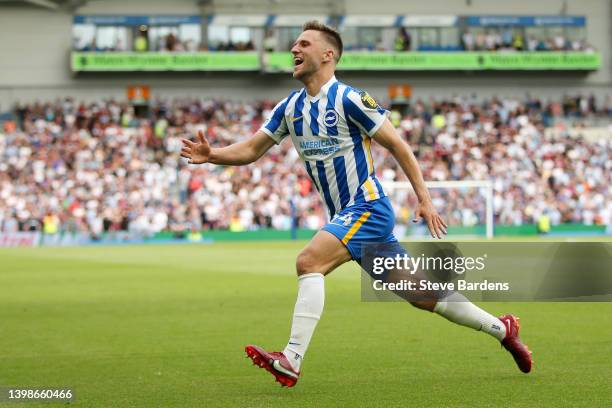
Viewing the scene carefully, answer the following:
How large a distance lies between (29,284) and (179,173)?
2548 centimetres

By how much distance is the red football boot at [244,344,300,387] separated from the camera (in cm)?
689

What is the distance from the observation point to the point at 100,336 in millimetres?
11023

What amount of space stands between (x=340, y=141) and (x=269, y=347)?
3.07m

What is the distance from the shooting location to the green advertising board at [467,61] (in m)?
53.8

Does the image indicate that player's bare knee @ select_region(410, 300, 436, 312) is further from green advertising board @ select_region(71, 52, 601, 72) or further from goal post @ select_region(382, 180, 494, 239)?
green advertising board @ select_region(71, 52, 601, 72)

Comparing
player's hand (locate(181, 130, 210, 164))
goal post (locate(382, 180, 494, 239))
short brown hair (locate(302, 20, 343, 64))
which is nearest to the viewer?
short brown hair (locate(302, 20, 343, 64))

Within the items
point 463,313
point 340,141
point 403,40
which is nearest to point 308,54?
point 340,141

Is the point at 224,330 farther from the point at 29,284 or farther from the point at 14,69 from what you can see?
the point at 14,69

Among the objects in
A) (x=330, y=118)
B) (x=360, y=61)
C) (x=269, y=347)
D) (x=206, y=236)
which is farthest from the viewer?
(x=360, y=61)

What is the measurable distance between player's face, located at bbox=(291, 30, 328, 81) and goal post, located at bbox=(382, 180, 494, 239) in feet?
88.8

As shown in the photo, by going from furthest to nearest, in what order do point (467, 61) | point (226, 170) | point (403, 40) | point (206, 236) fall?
point (467, 61) < point (403, 40) < point (226, 170) < point (206, 236)

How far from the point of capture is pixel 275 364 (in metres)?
6.90

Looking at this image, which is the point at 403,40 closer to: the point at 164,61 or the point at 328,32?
the point at 164,61

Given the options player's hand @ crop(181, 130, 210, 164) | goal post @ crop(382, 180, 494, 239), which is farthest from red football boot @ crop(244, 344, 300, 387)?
goal post @ crop(382, 180, 494, 239)
